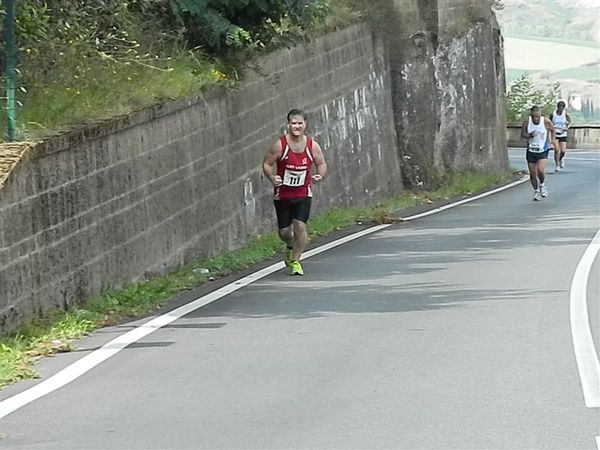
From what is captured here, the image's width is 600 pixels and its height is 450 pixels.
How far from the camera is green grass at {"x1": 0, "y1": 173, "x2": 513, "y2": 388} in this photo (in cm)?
989

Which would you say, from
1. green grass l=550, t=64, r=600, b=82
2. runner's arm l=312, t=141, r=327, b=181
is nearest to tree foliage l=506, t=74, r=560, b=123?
green grass l=550, t=64, r=600, b=82

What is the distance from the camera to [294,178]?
15109mm

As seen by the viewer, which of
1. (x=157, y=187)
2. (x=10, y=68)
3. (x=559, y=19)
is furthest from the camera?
(x=559, y=19)

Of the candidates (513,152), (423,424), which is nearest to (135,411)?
(423,424)

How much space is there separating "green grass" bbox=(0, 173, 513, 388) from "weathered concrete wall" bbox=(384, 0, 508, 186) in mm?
8130

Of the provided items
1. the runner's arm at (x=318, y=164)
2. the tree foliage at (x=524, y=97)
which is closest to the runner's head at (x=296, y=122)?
the runner's arm at (x=318, y=164)

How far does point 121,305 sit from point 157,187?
2.24 m

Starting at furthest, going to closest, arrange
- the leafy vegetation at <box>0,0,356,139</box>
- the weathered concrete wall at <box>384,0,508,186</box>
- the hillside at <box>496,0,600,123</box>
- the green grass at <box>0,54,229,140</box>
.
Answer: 1. the hillside at <box>496,0,600,123</box>
2. the weathered concrete wall at <box>384,0,508,186</box>
3. the leafy vegetation at <box>0,0,356,139</box>
4. the green grass at <box>0,54,229,140</box>

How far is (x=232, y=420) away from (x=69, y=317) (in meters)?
3.83

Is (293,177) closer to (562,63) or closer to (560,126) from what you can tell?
(560,126)

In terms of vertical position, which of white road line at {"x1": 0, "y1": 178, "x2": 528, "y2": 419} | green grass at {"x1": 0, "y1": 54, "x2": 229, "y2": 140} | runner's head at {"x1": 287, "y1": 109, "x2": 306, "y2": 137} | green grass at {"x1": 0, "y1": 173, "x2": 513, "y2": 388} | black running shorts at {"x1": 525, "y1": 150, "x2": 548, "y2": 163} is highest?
green grass at {"x1": 0, "y1": 54, "x2": 229, "y2": 140}

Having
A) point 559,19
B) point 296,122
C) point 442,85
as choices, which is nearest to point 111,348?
point 296,122

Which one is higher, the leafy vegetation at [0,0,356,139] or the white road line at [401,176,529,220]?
the leafy vegetation at [0,0,356,139]

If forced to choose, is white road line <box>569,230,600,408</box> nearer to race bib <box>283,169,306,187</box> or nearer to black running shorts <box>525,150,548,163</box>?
race bib <box>283,169,306,187</box>
